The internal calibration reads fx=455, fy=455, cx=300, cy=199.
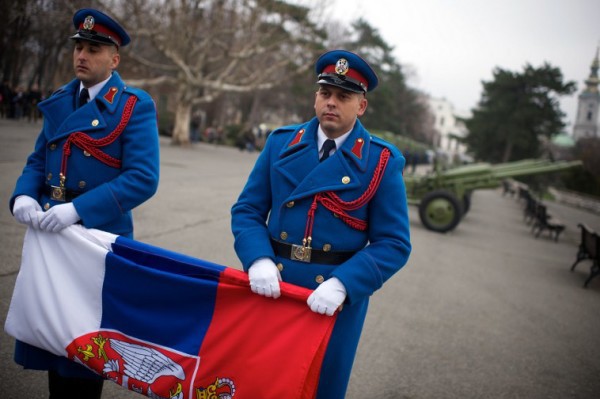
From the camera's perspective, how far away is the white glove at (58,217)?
230 cm

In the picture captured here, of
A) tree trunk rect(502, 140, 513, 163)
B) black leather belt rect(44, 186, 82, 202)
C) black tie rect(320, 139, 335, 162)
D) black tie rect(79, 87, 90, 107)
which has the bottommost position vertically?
black leather belt rect(44, 186, 82, 202)

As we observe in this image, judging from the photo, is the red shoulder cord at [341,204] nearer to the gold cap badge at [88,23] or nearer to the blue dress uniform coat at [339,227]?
the blue dress uniform coat at [339,227]

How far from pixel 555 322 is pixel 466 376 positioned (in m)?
2.67

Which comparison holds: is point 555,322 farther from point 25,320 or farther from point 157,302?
point 25,320

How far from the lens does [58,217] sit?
7.54 feet

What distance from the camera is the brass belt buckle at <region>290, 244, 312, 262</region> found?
2.21m

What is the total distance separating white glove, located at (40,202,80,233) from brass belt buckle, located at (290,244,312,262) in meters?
1.14

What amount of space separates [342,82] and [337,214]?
2.09 feet

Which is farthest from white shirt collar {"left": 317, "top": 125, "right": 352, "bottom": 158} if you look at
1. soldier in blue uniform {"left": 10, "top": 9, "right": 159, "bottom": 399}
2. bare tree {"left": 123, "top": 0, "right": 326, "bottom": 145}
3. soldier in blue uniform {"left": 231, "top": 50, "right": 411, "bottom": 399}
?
bare tree {"left": 123, "top": 0, "right": 326, "bottom": 145}

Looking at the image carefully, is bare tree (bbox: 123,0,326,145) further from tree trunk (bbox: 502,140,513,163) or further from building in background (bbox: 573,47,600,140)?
building in background (bbox: 573,47,600,140)

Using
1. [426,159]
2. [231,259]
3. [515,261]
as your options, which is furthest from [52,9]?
[426,159]

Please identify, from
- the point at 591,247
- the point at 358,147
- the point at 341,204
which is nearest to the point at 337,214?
the point at 341,204

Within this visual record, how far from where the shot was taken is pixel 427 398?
11.7 ft

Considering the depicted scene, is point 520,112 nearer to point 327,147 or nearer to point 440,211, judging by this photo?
point 440,211
